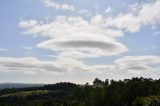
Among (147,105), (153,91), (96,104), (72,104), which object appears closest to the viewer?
(147,105)

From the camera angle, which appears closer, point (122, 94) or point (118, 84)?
point (122, 94)

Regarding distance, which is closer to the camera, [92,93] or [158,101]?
[158,101]

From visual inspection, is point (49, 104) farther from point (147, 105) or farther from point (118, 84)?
point (147, 105)

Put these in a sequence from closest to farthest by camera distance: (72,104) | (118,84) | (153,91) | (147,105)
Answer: (147,105)
(72,104)
(153,91)
(118,84)

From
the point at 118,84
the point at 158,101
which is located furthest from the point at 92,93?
the point at 158,101

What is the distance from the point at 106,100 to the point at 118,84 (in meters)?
18.3

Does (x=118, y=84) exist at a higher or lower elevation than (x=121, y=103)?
higher

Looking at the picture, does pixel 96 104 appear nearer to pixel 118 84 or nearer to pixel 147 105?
pixel 118 84

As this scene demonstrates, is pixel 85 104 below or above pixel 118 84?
below

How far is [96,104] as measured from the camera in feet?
607

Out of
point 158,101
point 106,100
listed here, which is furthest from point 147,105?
point 106,100

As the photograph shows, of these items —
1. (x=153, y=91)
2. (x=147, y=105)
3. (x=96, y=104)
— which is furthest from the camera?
(x=96, y=104)

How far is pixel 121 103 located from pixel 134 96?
8.44 metres

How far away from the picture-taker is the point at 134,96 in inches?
6939
